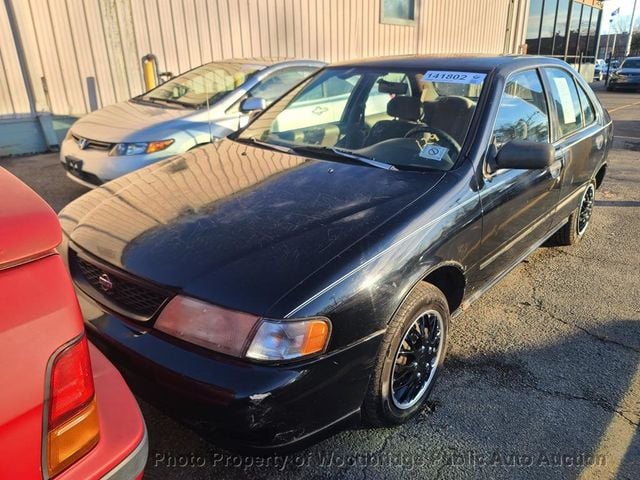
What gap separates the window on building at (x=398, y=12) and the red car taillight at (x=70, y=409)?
12.0 meters

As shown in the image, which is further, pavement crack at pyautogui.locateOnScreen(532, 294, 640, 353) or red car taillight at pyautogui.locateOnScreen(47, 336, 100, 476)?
pavement crack at pyautogui.locateOnScreen(532, 294, 640, 353)

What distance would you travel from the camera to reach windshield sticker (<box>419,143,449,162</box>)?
2623 millimetres

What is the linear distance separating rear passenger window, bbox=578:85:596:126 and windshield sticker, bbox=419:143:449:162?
2012 mm

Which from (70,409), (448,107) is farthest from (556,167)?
(70,409)

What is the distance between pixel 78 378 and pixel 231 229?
1.00 meters

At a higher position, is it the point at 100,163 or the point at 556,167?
the point at 556,167

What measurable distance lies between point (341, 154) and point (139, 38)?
22.0ft

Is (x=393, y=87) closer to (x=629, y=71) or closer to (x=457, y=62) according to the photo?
(x=457, y=62)

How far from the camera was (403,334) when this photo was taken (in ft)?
6.88

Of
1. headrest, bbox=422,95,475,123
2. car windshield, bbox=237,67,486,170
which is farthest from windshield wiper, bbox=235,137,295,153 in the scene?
headrest, bbox=422,95,475,123

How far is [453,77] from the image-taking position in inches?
116

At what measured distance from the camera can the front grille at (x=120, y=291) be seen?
1901mm

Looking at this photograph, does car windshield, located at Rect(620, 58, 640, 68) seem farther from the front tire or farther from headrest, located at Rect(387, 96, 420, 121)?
the front tire

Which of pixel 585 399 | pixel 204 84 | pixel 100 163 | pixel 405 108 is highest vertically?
pixel 405 108
